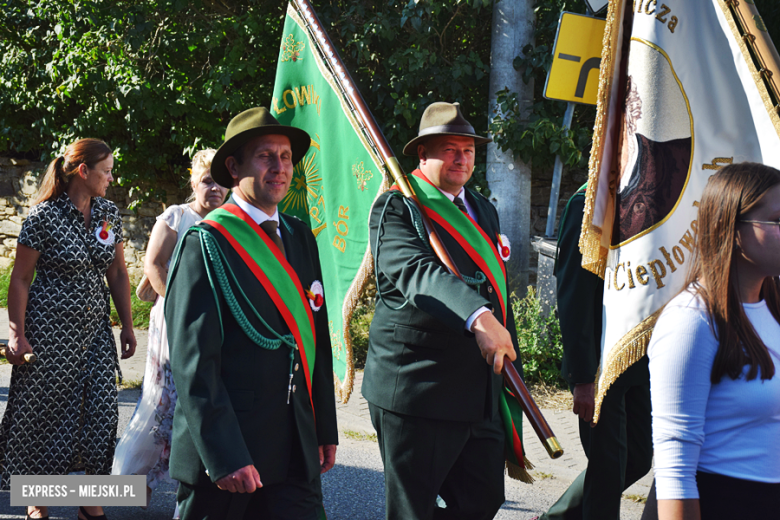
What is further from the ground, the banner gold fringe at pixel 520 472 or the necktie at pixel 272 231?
the necktie at pixel 272 231

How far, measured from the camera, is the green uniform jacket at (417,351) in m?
3.00

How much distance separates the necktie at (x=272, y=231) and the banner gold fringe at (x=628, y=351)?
126cm

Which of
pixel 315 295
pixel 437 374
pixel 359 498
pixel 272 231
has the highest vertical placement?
pixel 272 231

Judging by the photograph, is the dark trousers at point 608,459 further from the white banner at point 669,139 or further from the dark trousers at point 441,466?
the white banner at point 669,139

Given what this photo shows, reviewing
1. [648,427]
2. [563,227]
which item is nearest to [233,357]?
[563,227]

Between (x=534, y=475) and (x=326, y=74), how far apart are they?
9.57 ft

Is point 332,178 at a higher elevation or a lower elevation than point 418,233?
higher

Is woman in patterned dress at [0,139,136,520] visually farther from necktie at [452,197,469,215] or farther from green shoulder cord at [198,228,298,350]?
necktie at [452,197,469,215]

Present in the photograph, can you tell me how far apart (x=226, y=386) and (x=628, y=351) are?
1.41 m

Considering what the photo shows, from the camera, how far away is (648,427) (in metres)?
3.41

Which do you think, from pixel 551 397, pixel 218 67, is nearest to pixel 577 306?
pixel 551 397

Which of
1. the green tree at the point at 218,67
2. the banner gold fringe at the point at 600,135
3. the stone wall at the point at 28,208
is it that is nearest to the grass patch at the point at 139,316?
the stone wall at the point at 28,208

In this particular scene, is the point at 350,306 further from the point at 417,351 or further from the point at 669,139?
the point at 669,139

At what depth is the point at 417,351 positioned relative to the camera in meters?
3.09
